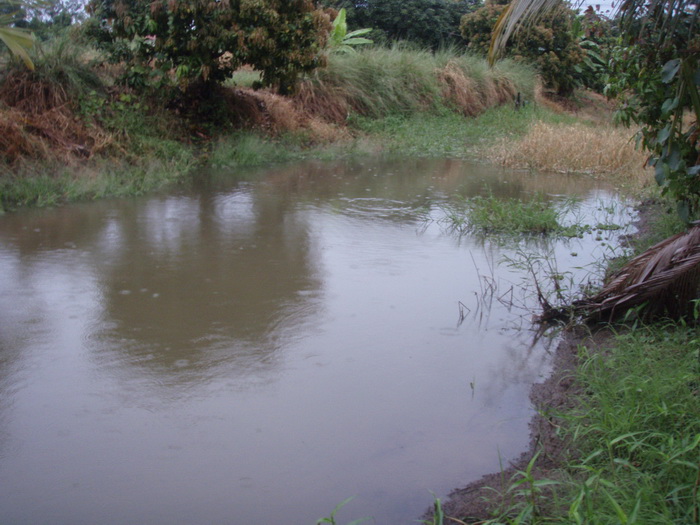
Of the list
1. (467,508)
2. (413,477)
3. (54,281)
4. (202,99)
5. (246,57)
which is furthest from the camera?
(202,99)

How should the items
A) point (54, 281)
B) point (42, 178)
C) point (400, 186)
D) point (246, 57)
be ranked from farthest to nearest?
point (246, 57) < point (400, 186) < point (42, 178) < point (54, 281)

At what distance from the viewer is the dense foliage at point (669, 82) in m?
4.71

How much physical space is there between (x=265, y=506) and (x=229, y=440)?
56 cm

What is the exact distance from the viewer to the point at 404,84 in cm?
1900

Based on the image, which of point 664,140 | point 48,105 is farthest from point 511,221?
point 48,105

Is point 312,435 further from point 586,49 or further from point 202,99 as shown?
point 586,49

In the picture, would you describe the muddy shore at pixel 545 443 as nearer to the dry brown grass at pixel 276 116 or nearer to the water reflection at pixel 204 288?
Result: the water reflection at pixel 204 288

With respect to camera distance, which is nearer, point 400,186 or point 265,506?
point 265,506

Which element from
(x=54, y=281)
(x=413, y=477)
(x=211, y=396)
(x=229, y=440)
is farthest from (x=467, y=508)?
(x=54, y=281)

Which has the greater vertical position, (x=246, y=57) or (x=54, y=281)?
(x=246, y=57)

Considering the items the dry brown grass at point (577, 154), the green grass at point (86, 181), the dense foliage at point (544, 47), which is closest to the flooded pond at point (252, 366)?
the green grass at point (86, 181)

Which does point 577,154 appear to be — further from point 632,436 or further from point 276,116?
point 632,436

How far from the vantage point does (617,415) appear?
342 centimetres

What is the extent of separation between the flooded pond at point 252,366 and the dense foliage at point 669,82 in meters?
1.41
